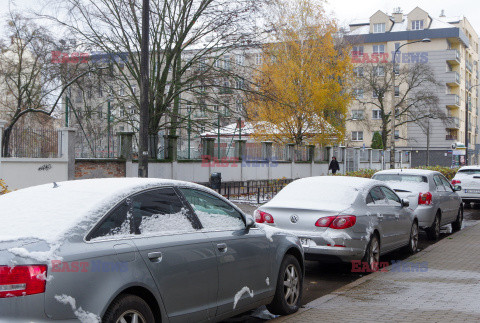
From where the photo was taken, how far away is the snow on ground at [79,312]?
12.4 feet

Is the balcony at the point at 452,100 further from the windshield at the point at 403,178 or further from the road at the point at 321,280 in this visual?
the road at the point at 321,280

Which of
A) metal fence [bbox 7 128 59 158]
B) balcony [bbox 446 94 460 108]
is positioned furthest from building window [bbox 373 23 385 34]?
metal fence [bbox 7 128 59 158]

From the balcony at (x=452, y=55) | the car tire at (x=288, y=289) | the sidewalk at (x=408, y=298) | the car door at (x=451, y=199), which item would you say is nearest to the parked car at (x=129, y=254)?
the car tire at (x=288, y=289)

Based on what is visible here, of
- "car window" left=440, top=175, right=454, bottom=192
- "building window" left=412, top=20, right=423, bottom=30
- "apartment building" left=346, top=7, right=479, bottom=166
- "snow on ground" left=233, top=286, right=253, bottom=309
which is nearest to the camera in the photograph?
"snow on ground" left=233, top=286, right=253, bottom=309

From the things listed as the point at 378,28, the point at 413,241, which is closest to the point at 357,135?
the point at 378,28

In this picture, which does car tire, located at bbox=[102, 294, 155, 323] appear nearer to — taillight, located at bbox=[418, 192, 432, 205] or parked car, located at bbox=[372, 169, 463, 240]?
parked car, located at bbox=[372, 169, 463, 240]

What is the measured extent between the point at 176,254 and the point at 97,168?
1597cm

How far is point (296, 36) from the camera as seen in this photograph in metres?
38.4

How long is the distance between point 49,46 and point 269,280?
20407 millimetres

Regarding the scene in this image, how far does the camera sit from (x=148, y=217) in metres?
4.78

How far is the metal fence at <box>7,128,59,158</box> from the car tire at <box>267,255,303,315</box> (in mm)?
12583

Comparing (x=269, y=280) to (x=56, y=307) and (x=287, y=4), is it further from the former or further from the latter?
(x=287, y=4)

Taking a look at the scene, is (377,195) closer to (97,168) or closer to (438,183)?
(438,183)

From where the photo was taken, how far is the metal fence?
1700cm
